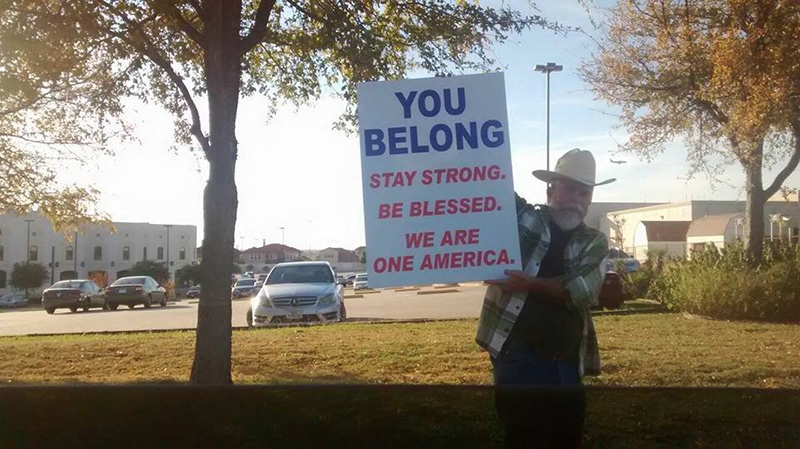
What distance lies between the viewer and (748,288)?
587 inches

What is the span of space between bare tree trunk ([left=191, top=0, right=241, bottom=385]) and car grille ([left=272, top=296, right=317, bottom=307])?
778 centimetres

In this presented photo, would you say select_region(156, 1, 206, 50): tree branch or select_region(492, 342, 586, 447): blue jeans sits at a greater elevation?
select_region(156, 1, 206, 50): tree branch

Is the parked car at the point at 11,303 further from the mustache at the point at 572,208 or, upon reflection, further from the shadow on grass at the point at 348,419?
the mustache at the point at 572,208

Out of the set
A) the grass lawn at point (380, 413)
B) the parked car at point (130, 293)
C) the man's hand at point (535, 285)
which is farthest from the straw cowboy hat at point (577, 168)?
the parked car at point (130, 293)

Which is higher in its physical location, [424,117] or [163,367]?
[424,117]

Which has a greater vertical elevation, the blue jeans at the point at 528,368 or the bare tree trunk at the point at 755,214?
the bare tree trunk at the point at 755,214

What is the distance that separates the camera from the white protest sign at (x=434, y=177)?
3748 millimetres

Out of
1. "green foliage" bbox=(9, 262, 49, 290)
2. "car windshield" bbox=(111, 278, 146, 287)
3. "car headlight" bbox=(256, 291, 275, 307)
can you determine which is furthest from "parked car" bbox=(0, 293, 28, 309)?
"car headlight" bbox=(256, 291, 275, 307)

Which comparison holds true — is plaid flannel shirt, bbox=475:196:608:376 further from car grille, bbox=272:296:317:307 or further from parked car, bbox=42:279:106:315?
parked car, bbox=42:279:106:315

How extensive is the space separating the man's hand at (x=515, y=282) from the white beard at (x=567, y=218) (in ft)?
0.99

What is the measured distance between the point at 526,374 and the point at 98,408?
2932 mm

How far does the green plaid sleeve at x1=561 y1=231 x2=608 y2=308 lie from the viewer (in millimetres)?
3398

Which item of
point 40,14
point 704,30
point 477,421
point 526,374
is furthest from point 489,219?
point 704,30

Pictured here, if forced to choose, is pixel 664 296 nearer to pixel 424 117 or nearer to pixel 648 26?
pixel 648 26
